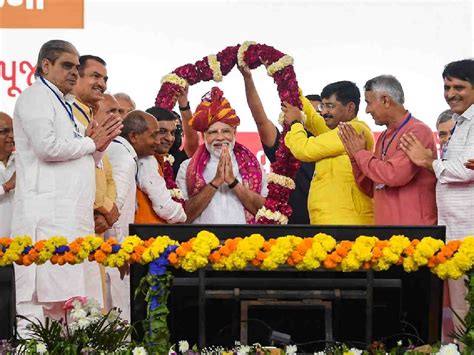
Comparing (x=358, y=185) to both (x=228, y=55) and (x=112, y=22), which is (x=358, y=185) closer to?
(x=228, y=55)

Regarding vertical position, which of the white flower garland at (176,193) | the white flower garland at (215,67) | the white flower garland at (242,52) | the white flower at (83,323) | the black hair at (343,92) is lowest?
the white flower at (83,323)

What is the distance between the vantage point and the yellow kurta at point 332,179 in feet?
20.7

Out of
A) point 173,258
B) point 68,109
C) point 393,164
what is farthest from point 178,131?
point 173,258

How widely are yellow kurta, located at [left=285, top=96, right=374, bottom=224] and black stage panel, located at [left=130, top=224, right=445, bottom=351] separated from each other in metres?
2.49

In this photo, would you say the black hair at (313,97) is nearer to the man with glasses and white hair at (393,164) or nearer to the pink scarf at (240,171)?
the pink scarf at (240,171)

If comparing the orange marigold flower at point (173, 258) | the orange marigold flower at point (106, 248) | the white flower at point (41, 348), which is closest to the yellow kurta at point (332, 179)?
the orange marigold flower at point (106, 248)

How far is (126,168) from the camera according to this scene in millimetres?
6160

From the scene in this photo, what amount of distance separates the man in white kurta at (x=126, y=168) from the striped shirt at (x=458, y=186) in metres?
1.77

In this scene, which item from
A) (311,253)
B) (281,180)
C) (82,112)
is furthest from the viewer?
(281,180)

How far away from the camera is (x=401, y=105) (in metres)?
6.09

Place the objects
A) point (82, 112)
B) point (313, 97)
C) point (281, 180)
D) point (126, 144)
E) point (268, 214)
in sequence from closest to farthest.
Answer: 1. point (82, 112)
2. point (126, 144)
3. point (268, 214)
4. point (281, 180)
5. point (313, 97)

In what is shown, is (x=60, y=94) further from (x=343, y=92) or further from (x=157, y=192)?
(x=343, y=92)

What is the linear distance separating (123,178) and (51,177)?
0.81 m

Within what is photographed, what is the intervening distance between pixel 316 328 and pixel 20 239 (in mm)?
1467
